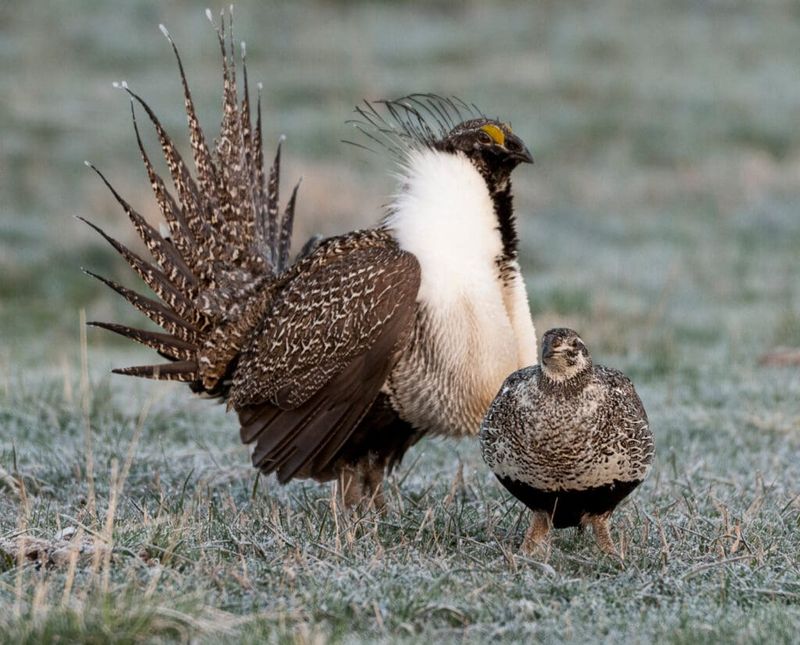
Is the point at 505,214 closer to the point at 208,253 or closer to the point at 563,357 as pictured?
the point at 563,357

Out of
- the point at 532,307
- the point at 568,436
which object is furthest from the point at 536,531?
the point at 532,307

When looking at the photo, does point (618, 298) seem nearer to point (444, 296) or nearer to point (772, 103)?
point (444, 296)

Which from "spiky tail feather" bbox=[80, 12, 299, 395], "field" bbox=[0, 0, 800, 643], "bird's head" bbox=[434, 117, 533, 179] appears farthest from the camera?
"spiky tail feather" bbox=[80, 12, 299, 395]

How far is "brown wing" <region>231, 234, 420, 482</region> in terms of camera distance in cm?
412

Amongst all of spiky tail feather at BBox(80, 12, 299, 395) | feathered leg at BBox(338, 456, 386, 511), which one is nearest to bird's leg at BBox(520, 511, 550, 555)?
feathered leg at BBox(338, 456, 386, 511)

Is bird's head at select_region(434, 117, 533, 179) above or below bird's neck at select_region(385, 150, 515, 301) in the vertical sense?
above

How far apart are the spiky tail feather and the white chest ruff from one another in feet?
2.41

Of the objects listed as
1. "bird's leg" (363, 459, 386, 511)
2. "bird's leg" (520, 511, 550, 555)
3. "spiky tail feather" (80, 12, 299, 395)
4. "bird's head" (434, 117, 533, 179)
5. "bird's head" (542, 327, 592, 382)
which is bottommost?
"bird's leg" (520, 511, 550, 555)

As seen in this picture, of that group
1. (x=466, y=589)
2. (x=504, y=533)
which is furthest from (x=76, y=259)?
(x=466, y=589)

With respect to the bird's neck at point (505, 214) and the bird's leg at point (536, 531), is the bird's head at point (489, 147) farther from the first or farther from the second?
the bird's leg at point (536, 531)

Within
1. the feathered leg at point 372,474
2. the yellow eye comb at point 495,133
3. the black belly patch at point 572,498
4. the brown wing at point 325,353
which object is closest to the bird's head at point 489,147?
the yellow eye comb at point 495,133

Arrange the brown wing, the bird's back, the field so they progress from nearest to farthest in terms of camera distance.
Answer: the field
the bird's back
the brown wing

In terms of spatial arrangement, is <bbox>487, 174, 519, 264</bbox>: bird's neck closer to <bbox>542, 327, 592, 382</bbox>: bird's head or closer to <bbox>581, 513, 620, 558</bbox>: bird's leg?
<bbox>542, 327, 592, 382</bbox>: bird's head

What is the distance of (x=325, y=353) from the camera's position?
423 centimetres
